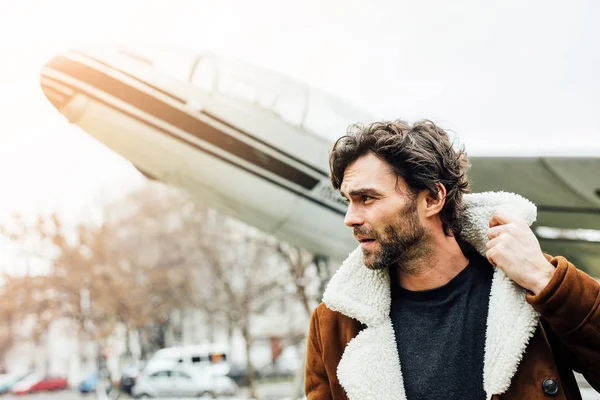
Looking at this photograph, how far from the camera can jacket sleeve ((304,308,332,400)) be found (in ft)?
5.94

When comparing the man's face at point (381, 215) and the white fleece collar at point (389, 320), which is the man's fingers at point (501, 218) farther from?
the man's face at point (381, 215)

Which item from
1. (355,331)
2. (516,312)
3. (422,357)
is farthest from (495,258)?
(355,331)

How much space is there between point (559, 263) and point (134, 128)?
Result: 7.46 meters

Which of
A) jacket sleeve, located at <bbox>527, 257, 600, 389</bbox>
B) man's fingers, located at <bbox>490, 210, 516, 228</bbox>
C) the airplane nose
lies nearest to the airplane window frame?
the airplane nose

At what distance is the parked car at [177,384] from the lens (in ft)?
72.8

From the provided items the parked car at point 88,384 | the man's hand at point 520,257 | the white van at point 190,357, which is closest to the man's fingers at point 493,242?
the man's hand at point 520,257

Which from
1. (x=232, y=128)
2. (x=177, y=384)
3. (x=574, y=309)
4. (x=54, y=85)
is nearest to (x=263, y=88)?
(x=232, y=128)

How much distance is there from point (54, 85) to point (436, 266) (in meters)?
7.82

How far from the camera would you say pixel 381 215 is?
1.77 m

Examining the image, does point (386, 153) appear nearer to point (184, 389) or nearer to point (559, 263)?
point (559, 263)

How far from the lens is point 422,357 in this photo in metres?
1.74

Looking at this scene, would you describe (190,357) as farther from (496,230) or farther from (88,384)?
(496,230)

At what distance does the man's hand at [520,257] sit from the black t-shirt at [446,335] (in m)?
0.15

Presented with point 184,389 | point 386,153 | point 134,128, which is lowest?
point 184,389
